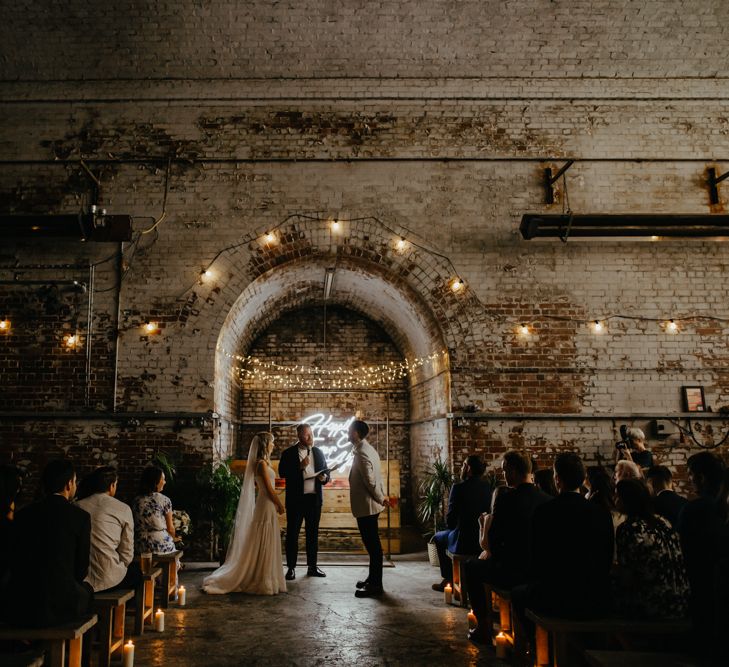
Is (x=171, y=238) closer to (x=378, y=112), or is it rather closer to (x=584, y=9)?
(x=378, y=112)

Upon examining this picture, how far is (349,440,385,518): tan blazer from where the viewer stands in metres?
6.34

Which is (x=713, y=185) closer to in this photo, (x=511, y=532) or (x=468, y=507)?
(x=468, y=507)

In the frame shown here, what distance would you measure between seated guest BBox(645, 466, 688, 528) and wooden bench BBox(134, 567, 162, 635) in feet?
13.1

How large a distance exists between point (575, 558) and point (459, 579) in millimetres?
2607

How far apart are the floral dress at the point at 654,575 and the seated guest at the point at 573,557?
4.8 inches

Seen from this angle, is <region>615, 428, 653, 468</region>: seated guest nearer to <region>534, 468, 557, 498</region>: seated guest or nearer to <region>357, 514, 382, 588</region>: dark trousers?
<region>534, 468, 557, 498</region>: seated guest

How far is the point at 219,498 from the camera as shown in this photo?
24.6 feet

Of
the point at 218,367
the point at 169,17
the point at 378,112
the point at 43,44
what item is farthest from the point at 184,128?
the point at 218,367

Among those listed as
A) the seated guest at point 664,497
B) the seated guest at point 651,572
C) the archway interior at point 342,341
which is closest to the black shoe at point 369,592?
the archway interior at point 342,341

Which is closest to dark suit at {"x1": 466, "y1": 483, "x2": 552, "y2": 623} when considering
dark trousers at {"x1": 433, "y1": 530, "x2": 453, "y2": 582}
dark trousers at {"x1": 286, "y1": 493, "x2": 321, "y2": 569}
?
dark trousers at {"x1": 433, "y1": 530, "x2": 453, "y2": 582}

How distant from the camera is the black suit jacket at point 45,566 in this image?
132 inches

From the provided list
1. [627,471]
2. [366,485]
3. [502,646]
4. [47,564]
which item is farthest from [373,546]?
[47,564]

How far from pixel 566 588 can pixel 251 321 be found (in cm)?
749

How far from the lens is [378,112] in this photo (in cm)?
855
